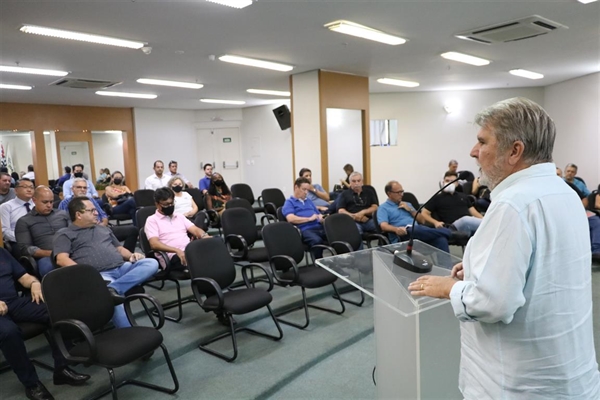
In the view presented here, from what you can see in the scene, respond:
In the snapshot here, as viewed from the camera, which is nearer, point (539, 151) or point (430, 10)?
point (539, 151)

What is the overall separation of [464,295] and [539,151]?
1.41ft

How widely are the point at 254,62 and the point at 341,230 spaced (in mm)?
3251

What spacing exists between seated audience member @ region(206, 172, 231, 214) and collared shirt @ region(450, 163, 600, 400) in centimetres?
588

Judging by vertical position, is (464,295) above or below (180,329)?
above

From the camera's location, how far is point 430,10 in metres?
4.40

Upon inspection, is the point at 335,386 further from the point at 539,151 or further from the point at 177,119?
the point at 177,119

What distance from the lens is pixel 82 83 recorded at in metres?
7.57

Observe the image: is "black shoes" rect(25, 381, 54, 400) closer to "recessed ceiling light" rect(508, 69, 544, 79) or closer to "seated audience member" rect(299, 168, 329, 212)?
"seated audience member" rect(299, 168, 329, 212)

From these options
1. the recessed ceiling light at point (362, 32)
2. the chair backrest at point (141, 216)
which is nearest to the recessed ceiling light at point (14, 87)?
the chair backrest at point (141, 216)

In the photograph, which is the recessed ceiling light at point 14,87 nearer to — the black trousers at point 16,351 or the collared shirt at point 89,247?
the collared shirt at point 89,247

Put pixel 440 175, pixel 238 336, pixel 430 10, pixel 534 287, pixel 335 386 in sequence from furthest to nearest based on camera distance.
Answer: pixel 440 175 → pixel 430 10 → pixel 238 336 → pixel 335 386 → pixel 534 287

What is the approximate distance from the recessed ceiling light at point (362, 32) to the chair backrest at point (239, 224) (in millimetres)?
2396

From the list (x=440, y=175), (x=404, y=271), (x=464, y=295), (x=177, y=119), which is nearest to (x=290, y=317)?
(x=404, y=271)

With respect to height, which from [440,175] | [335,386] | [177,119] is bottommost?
[335,386]
